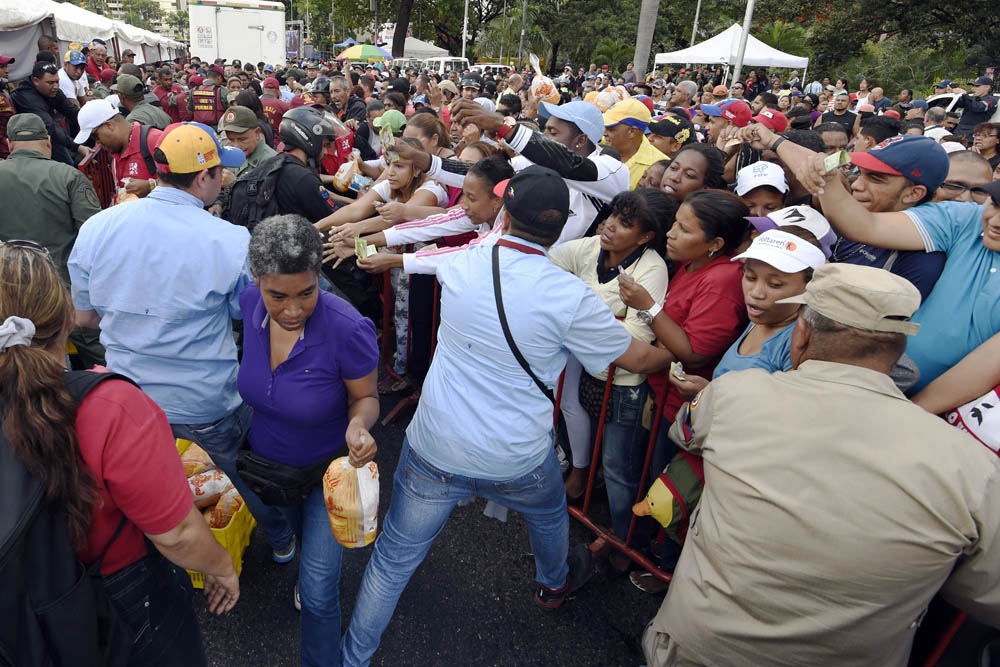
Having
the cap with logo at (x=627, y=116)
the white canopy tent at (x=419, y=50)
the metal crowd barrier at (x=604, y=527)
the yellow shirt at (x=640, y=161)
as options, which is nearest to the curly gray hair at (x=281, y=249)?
the metal crowd barrier at (x=604, y=527)

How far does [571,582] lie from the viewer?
308 centimetres

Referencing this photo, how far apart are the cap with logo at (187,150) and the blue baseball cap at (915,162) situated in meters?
3.01

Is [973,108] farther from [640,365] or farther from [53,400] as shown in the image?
[53,400]

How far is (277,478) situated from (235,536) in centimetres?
92

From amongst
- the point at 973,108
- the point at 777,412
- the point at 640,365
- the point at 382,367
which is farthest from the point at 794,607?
the point at 973,108

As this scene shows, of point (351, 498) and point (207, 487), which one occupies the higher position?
point (351, 498)

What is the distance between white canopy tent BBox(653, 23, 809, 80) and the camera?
21.6m

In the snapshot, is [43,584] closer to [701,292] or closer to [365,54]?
[701,292]

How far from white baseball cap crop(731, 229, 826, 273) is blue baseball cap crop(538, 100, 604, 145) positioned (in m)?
2.18

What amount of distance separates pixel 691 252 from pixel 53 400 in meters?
2.52

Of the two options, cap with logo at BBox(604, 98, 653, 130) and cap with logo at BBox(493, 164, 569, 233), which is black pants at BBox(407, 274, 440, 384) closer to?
cap with logo at BBox(604, 98, 653, 130)

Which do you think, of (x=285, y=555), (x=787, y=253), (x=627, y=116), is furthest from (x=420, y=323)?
(x=787, y=253)

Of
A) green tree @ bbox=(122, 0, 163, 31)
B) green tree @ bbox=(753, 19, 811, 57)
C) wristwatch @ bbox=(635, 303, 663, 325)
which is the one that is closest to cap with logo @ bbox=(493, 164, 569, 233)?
wristwatch @ bbox=(635, 303, 663, 325)

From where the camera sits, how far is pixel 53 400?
1433 millimetres
